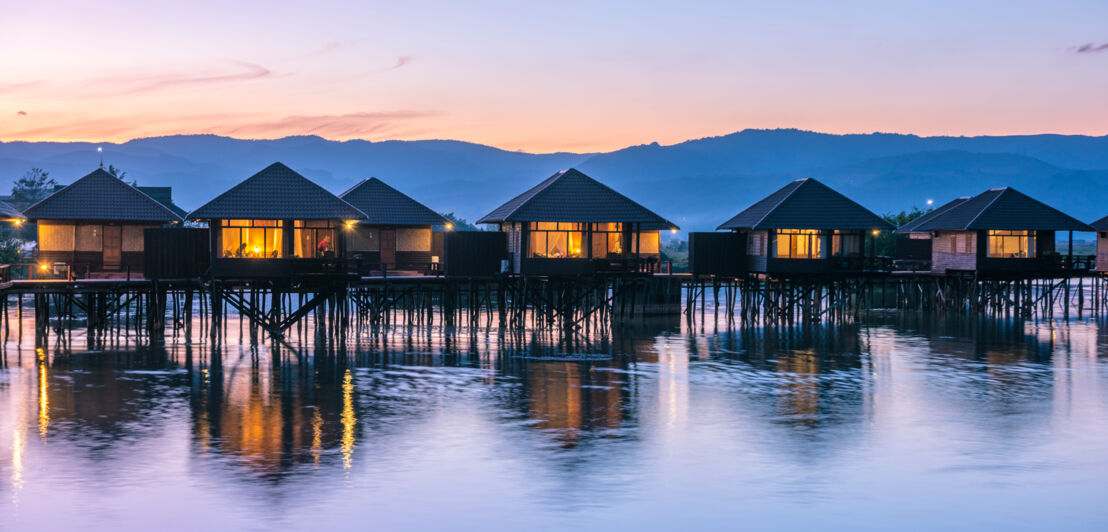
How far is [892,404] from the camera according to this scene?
25.5 meters

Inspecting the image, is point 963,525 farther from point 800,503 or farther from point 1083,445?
point 1083,445

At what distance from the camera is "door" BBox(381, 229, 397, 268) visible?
52562mm

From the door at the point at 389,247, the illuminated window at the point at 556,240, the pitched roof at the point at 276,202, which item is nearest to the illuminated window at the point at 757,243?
the illuminated window at the point at 556,240

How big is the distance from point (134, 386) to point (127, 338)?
42.7 feet

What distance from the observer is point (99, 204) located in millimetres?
44844

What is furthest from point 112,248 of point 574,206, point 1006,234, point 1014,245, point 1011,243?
point 1014,245

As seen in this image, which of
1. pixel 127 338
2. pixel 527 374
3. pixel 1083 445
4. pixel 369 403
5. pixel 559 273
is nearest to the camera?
pixel 1083 445

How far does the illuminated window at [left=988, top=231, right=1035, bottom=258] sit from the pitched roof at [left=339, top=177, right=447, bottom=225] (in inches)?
1060

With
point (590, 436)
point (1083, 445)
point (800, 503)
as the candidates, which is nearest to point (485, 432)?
point (590, 436)

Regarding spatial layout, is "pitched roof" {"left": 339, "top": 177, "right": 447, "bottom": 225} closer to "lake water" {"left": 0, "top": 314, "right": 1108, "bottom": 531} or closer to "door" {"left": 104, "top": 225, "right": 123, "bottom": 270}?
"door" {"left": 104, "top": 225, "right": 123, "bottom": 270}

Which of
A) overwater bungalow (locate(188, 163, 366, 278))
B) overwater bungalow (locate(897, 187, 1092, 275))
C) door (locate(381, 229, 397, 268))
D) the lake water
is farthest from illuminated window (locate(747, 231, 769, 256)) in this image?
overwater bungalow (locate(188, 163, 366, 278))

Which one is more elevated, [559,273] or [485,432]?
[559,273]

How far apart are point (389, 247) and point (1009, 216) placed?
29.9m

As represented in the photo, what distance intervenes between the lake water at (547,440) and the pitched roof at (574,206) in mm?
10195
